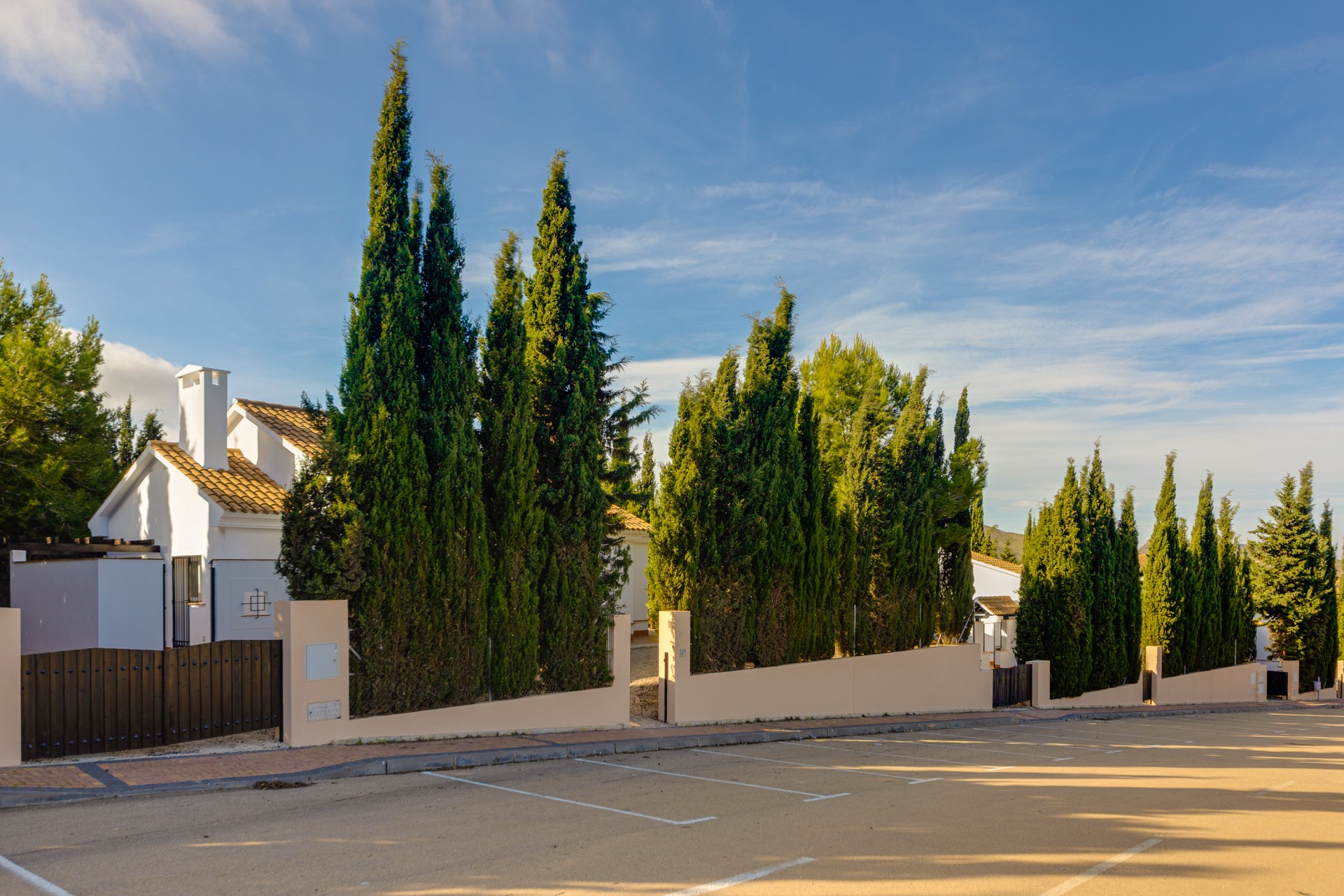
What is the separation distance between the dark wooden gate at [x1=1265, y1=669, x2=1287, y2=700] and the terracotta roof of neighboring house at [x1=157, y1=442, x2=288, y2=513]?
140 ft

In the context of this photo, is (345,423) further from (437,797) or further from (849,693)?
(849,693)

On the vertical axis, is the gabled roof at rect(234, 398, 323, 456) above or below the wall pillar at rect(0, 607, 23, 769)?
above

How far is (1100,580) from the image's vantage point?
2903cm

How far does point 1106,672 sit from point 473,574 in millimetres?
23196

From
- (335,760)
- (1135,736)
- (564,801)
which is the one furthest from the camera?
(1135,736)

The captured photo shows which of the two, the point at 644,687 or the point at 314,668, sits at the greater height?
the point at 314,668

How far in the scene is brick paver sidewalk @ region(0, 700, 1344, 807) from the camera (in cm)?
937

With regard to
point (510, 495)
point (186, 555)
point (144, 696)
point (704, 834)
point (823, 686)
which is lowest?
point (823, 686)

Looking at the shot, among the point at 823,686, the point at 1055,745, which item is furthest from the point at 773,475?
the point at 1055,745

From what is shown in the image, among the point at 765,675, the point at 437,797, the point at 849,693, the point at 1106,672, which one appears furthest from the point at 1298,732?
the point at 437,797

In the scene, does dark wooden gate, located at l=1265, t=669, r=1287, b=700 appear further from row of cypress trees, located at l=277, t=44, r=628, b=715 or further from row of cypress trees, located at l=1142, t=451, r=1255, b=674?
row of cypress trees, located at l=277, t=44, r=628, b=715

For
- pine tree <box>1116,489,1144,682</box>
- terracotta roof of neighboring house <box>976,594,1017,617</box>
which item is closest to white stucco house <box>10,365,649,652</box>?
pine tree <box>1116,489,1144,682</box>

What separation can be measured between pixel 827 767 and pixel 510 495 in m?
6.27

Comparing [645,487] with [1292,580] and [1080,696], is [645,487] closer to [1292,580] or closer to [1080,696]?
[1080,696]
